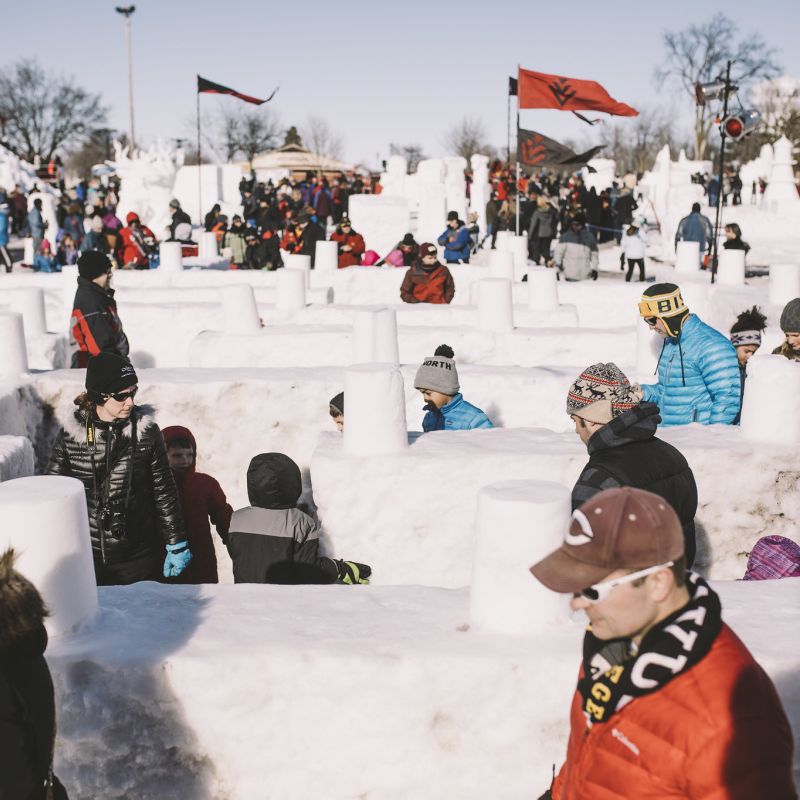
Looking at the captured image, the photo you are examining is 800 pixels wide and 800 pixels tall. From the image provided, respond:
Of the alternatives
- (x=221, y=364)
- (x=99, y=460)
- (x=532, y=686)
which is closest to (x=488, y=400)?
(x=221, y=364)

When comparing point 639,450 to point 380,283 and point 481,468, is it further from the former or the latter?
point 380,283

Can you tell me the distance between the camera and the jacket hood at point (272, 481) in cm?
447

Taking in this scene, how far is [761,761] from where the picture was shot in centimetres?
179

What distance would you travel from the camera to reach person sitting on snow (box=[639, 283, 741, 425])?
555 centimetres

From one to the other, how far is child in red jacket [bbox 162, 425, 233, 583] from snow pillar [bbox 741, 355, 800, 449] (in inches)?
128

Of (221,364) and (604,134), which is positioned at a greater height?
(604,134)

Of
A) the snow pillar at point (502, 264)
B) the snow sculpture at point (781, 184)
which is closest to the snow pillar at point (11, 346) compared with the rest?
the snow pillar at point (502, 264)

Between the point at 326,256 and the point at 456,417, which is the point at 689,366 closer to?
the point at 456,417

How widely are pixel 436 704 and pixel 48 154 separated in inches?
2782

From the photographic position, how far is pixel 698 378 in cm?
582

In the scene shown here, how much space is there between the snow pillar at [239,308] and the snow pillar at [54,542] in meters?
6.90

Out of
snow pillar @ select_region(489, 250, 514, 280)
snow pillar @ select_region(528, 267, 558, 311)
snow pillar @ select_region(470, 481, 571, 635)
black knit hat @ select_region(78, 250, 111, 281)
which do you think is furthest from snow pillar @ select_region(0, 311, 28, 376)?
snow pillar @ select_region(489, 250, 514, 280)

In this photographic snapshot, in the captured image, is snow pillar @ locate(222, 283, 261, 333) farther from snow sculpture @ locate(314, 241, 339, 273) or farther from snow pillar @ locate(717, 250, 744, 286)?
snow pillar @ locate(717, 250, 744, 286)

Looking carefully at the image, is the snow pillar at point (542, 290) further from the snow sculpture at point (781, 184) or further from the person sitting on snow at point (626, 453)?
the snow sculpture at point (781, 184)
